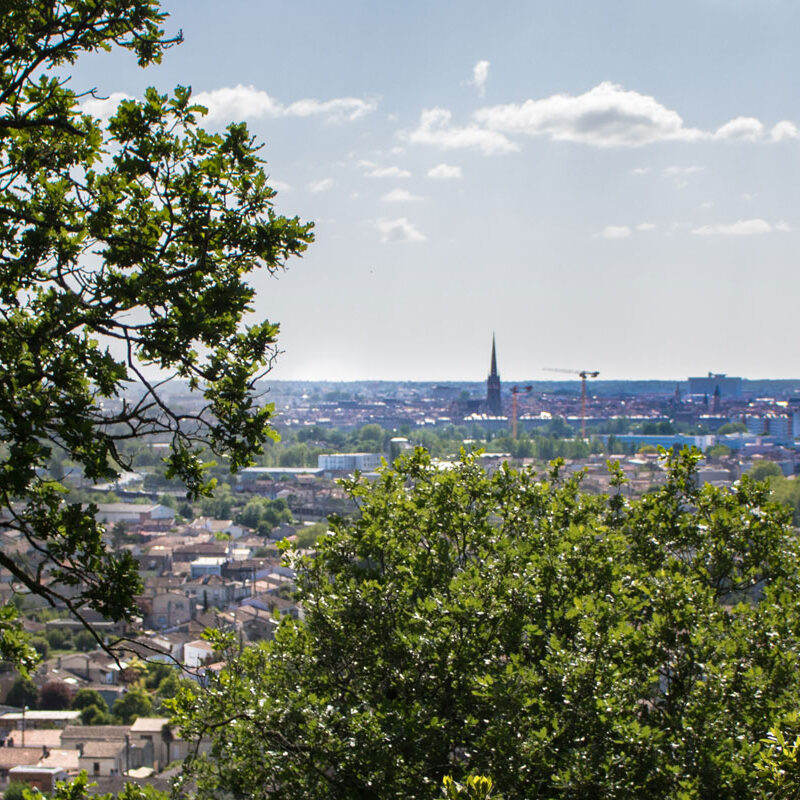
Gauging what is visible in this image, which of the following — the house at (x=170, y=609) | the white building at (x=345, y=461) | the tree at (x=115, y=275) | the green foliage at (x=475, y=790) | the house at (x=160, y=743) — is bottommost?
the house at (x=170, y=609)

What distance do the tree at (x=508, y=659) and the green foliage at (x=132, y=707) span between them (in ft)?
65.7

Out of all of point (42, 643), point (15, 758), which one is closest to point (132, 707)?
point (15, 758)

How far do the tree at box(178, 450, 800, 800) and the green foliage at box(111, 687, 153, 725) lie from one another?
2004cm

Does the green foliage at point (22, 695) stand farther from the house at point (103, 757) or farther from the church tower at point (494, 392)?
the church tower at point (494, 392)

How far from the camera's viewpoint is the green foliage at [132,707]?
80.3 feet

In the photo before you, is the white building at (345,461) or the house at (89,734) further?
the white building at (345,461)

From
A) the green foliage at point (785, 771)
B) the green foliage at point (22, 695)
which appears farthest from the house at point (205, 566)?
the green foliage at point (785, 771)

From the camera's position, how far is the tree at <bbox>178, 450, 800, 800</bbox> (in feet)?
14.8

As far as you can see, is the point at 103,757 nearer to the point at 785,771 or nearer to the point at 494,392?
the point at 785,771

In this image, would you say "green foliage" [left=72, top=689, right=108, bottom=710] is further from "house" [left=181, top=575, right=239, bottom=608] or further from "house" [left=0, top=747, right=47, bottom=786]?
"house" [left=181, top=575, right=239, bottom=608]

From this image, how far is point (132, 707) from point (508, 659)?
70.7 ft

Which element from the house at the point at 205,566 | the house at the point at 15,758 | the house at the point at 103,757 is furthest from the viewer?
the house at the point at 205,566

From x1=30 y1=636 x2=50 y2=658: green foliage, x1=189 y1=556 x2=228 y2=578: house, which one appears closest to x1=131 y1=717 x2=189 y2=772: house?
x1=30 y1=636 x2=50 y2=658: green foliage

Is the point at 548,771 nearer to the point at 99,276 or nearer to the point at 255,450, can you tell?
the point at 255,450
